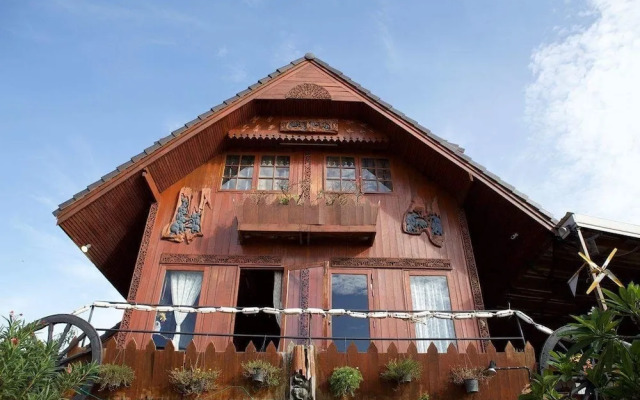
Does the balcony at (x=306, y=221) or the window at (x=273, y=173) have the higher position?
the window at (x=273, y=173)

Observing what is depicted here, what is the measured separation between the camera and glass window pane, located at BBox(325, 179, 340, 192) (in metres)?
12.9

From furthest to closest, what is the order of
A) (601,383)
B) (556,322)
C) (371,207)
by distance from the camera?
(556,322) < (371,207) < (601,383)

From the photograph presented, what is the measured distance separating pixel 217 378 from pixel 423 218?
6224 mm

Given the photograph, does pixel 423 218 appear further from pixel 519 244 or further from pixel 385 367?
pixel 385 367

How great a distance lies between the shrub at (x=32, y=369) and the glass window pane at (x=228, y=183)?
216 inches

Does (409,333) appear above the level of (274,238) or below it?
below

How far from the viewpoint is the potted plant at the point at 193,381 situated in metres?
8.26

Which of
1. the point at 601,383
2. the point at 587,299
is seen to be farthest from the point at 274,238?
the point at 587,299

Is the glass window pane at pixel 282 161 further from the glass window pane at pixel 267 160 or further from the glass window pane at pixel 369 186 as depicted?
the glass window pane at pixel 369 186

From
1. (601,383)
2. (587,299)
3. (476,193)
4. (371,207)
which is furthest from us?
(587,299)

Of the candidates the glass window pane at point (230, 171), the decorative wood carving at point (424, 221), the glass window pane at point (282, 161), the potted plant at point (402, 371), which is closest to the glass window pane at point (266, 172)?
the glass window pane at point (282, 161)

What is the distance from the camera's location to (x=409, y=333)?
1067 centimetres

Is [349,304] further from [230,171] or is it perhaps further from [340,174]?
[230,171]

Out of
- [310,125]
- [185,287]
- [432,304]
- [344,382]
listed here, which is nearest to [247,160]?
[310,125]
